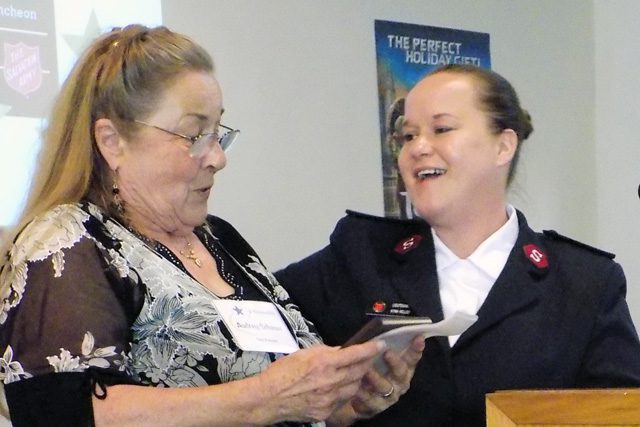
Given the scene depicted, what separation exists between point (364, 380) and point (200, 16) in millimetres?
1829

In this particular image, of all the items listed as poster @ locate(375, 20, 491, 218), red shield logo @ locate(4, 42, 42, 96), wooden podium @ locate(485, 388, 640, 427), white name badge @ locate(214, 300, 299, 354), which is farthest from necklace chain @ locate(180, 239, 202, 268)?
poster @ locate(375, 20, 491, 218)

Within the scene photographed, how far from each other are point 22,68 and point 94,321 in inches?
59.0

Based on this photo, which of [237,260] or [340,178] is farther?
[340,178]

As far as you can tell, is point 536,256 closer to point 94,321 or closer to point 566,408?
point 566,408

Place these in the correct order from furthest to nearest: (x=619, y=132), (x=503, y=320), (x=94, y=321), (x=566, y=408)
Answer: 1. (x=619, y=132)
2. (x=503, y=320)
3. (x=94, y=321)
4. (x=566, y=408)

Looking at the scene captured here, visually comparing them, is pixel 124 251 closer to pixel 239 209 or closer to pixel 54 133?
pixel 54 133

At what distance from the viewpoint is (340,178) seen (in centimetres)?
369

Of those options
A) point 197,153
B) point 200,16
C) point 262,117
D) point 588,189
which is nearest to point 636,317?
point 588,189

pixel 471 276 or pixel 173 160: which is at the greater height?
pixel 173 160

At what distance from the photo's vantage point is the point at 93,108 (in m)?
1.62

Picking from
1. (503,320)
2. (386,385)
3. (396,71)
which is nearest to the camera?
(386,385)

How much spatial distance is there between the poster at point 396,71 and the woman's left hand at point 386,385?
2029 millimetres

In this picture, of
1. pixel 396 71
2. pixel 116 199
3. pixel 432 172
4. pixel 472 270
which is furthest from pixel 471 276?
pixel 396 71

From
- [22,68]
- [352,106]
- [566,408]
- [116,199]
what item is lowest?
[566,408]
